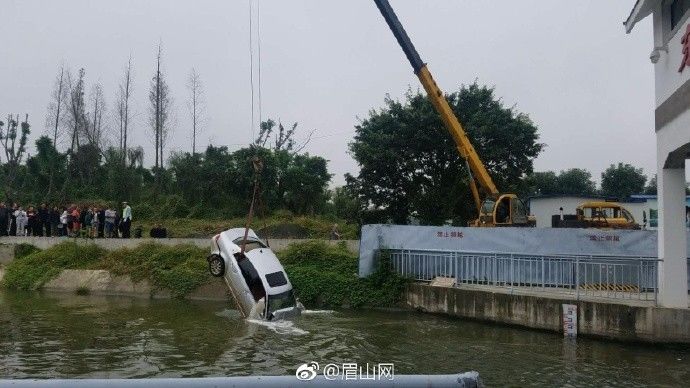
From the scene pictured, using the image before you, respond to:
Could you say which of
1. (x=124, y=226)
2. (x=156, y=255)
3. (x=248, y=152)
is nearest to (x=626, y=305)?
(x=156, y=255)

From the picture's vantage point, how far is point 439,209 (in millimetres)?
29656

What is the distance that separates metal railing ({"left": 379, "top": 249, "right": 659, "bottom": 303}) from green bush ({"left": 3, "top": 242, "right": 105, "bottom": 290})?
41.2 ft

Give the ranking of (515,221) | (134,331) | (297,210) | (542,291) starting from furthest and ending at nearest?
1. (297,210)
2. (515,221)
3. (542,291)
4. (134,331)

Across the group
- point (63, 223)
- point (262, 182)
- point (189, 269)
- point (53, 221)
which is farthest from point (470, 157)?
Answer: point (53, 221)

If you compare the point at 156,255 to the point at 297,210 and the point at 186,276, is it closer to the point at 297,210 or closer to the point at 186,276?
the point at 186,276

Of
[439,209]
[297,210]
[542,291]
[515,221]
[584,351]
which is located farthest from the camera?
[297,210]

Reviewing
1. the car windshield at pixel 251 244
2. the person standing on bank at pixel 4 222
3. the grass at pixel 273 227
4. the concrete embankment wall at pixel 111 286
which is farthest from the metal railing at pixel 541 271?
the person standing on bank at pixel 4 222

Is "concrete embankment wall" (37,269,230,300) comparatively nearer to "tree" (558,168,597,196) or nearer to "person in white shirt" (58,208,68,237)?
"person in white shirt" (58,208,68,237)

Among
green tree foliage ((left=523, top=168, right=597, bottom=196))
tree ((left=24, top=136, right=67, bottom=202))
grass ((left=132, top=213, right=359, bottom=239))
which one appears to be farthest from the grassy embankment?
green tree foliage ((left=523, top=168, right=597, bottom=196))

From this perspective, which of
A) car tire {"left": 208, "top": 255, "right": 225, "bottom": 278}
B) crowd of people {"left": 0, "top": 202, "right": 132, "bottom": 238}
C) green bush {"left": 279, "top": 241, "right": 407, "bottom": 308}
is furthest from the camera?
crowd of people {"left": 0, "top": 202, "right": 132, "bottom": 238}

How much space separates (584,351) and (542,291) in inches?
134

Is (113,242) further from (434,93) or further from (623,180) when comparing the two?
(623,180)

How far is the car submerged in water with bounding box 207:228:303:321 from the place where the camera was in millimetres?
16141

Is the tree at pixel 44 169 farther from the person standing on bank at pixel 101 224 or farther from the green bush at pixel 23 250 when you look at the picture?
the person standing on bank at pixel 101 224
